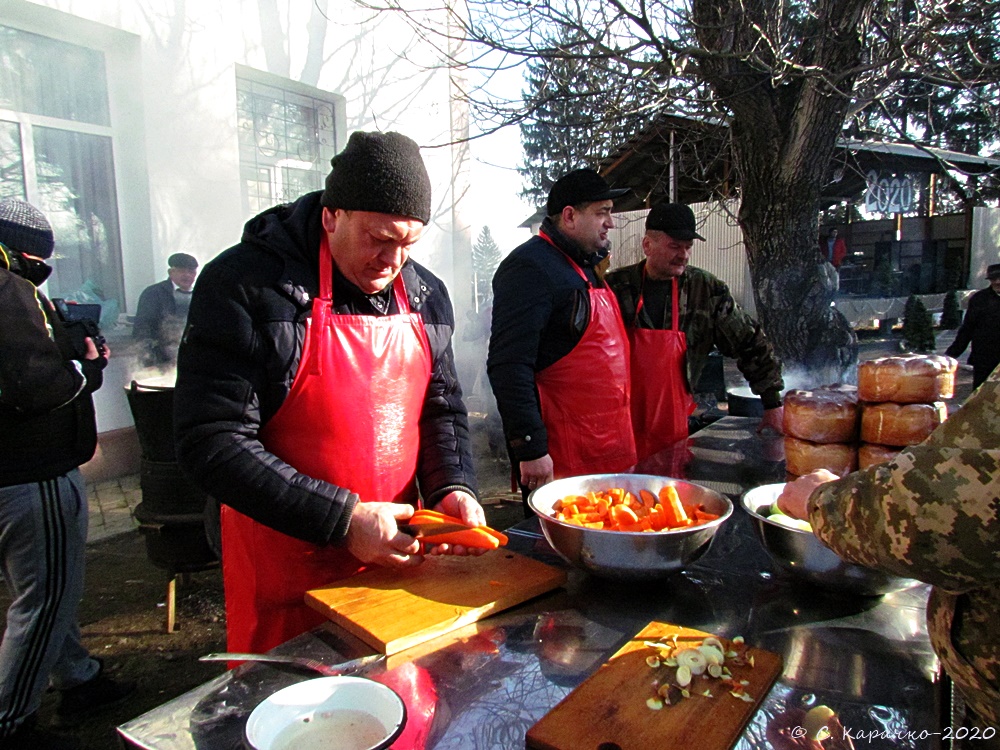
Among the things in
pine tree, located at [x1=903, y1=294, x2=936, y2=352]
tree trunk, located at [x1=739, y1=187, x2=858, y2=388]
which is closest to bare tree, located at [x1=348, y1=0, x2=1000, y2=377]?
tree trunk, located at [x1=739, y1=187, x2=858, y2=388]

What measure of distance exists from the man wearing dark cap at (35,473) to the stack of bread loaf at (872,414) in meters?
2.69

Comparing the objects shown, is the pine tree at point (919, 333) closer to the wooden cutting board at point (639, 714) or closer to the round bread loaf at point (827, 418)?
the round bread loaf at point (827, 418)

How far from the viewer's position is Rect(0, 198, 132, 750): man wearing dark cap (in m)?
2.47

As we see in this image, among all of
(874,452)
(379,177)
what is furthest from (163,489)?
(874,452)

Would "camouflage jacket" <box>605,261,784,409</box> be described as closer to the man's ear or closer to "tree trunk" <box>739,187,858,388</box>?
"tree trunk" <box>739,187,858,388</box>

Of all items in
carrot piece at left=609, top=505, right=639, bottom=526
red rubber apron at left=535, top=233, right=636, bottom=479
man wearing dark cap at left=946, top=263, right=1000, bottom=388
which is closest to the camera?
carrot piece at left=609, top=505, right=639, bottom=526

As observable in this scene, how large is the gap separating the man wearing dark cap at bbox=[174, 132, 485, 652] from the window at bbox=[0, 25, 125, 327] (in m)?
4.07

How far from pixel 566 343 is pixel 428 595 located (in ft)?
5.81

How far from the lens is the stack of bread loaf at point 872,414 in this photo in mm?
2064

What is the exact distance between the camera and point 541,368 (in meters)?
3.15

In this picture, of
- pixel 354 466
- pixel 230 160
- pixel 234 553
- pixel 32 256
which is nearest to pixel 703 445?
pixel 354 466

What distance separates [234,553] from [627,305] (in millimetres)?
2428

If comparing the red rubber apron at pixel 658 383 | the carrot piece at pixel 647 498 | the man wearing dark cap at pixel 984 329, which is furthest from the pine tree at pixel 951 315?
the carrot piece at pixel 647 498

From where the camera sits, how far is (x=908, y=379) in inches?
81.7
